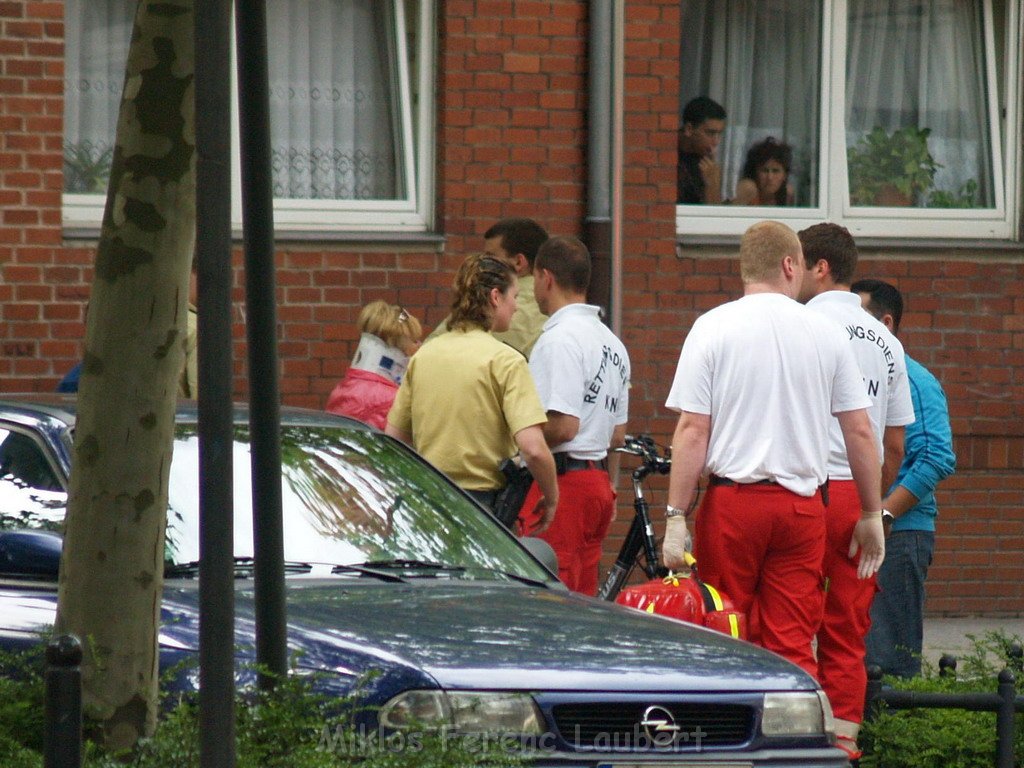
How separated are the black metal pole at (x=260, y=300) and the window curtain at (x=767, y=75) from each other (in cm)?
714

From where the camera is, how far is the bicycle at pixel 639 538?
29.5 ft

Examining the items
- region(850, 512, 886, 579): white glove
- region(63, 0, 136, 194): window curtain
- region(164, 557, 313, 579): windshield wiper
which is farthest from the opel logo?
region(63, 0, 136, 194): window curtain

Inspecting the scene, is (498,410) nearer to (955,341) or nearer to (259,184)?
(259,184)

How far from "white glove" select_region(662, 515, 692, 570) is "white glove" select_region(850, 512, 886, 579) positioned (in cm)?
65

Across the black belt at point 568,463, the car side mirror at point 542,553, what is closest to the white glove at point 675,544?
the car side mirror at point 542,553

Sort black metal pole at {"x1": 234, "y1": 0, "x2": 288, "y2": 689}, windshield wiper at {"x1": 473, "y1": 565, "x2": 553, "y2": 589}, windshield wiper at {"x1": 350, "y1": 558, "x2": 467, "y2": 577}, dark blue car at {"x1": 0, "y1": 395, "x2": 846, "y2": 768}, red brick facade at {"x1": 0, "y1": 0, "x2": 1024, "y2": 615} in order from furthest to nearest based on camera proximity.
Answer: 1. red brick facade at {"x1": 0, "y1": 0, "x2": 1024, "y2": 615}
2. windshield wiper at {"x1": 473, "y1": 565, "x2": 553, "y2": 589}
3. windshield wiper at {"x1": 350, "y1": 558, "x2": 467, "y2": 577}
4. dark blue car at {"x1": 0, "y1": 395, "x2": 846, "y2": 768}
5. black metal pole at {"x1": 234, "y1": 0, "x2": 288, "y2": 689}

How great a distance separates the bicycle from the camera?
898 cm

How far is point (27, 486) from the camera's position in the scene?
538 centimetres

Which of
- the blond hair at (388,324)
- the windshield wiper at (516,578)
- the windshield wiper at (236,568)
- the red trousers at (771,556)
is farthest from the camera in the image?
the blond hair at (388,324)

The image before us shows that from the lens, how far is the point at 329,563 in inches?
215

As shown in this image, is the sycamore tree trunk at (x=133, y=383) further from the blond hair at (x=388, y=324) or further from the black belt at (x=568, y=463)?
the blond hair at (x=388, y=324)

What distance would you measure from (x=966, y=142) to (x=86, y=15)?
17.7 ft

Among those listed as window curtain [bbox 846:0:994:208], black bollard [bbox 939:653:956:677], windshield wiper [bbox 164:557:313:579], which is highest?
window curtain [bbox 846:0:994:208]

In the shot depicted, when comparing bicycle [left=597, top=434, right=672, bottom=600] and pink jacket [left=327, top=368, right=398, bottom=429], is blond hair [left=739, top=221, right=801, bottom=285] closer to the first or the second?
pink jacket [left=327, top=368, right=398, bottom=429]
